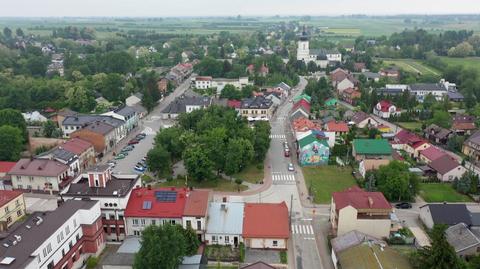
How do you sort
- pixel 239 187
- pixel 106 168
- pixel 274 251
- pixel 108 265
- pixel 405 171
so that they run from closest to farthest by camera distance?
pixel 108 265 < pixel 274 251 < pixel 106 168 < pixel 405 171 < pixel 239 187

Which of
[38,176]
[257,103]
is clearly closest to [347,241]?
[38,176]

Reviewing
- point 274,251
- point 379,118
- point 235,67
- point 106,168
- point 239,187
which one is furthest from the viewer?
point 235,67

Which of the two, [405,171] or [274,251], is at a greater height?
[405,171]

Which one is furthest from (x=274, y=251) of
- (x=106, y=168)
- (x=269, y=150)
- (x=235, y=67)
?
(x=235, y=67)

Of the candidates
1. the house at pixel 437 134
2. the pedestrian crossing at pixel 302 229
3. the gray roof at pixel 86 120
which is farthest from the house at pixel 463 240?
the gray roof at pixel 86 120

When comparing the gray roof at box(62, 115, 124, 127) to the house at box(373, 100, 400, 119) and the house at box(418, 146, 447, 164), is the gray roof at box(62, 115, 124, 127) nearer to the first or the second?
the house at box(418, 146, 447, 164)

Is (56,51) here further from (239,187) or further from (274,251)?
(274,251)
